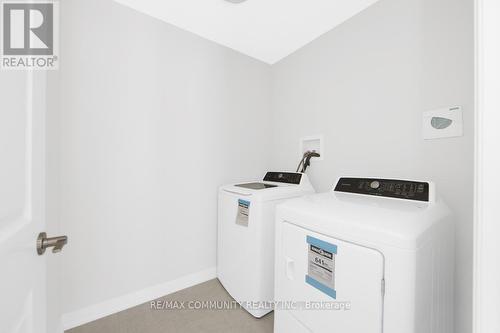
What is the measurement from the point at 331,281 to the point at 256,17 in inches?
73.1

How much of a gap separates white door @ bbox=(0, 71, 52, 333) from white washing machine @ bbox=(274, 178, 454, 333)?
0.94 m

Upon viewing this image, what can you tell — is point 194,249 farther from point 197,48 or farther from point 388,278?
point 197,48

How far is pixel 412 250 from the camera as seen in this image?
0.65m

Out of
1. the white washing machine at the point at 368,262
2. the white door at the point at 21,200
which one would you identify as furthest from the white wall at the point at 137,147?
the white washing machine at the point at 368,262

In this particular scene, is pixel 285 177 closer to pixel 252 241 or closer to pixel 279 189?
pixel 279 189

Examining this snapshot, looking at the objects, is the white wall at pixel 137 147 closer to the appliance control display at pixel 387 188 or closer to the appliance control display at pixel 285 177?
the appliance control display at pixel 285 177

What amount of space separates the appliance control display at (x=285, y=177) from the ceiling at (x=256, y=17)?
4.08 feet

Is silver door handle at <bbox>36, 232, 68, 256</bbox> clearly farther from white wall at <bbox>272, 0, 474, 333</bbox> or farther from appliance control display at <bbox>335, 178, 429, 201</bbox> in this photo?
white wall at <bbox>272, 0, 474, 333</bbox>

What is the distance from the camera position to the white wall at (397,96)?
3.40ft

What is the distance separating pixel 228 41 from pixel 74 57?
3.98ft

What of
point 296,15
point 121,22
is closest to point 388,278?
point 296,15

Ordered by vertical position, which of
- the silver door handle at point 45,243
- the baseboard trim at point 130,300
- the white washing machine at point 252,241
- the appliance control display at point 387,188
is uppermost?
the appliance control display at point 387,188

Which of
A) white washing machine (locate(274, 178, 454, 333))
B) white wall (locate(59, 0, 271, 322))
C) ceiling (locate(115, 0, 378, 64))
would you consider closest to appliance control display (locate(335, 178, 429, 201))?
white washing machine (locate(274, 178, 454, 333))

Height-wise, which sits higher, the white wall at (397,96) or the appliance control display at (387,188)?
the white wall at (397,96)
